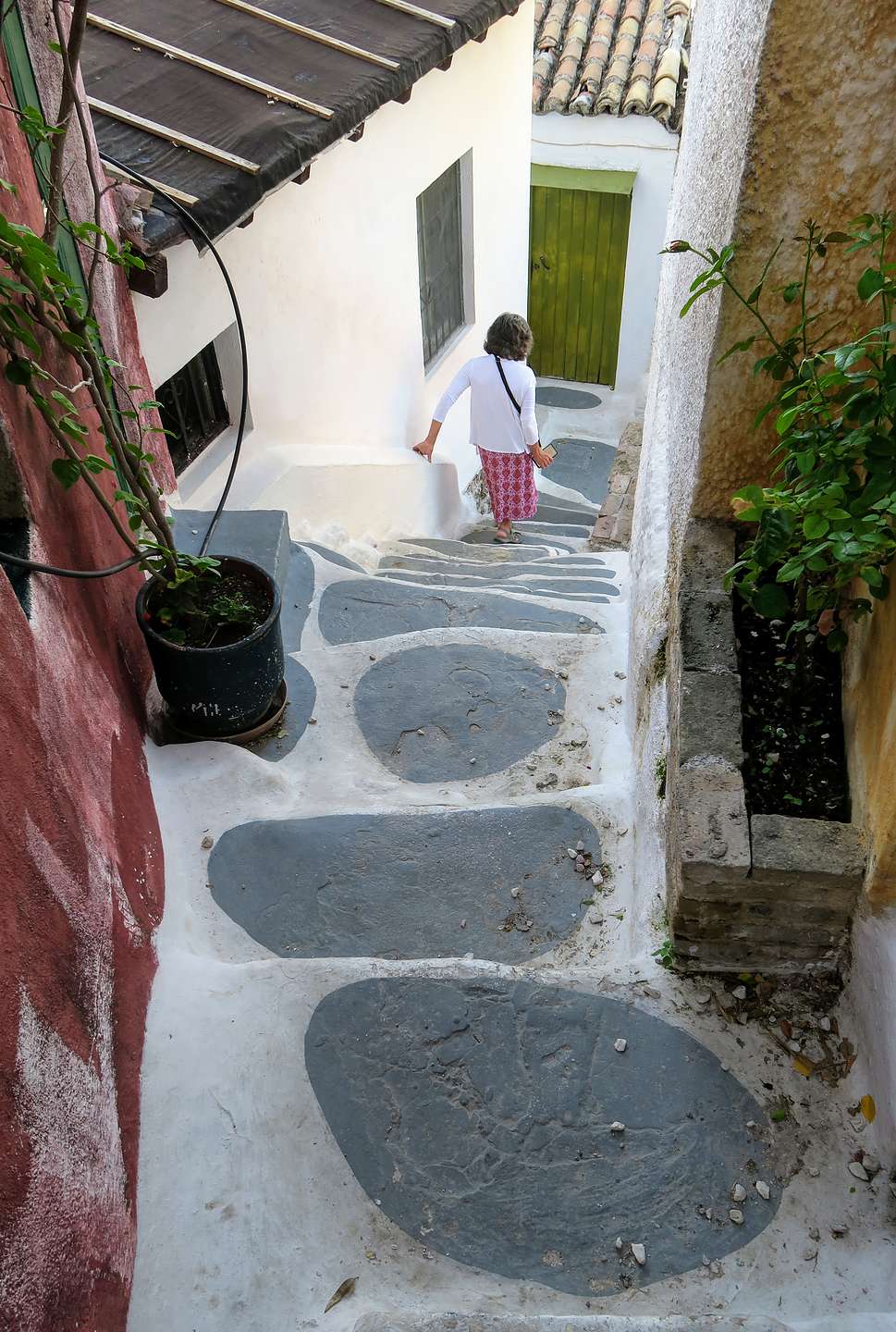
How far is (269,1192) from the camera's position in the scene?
2311 mm

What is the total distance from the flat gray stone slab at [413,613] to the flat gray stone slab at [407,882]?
1.53 meters

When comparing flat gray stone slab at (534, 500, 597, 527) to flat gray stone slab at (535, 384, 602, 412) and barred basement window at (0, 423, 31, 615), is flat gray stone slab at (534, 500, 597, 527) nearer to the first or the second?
flat gray stone slab at (535, 384, 602, 412)

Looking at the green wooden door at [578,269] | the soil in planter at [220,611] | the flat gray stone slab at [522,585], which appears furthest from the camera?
the green wooden door at [578,269]

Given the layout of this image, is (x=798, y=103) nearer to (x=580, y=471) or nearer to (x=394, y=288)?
(x=394, y=288)

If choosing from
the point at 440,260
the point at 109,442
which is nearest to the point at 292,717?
the point at 109,442

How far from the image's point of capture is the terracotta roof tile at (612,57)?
9.50 m

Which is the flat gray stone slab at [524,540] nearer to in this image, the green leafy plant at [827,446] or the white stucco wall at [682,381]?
the white stucco wall at [682,381]

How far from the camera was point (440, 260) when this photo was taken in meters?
7.72

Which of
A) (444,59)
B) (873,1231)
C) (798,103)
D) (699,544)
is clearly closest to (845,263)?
(798,103)

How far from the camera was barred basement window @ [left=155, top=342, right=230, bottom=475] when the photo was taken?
515 cm

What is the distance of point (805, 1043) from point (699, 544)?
135cm

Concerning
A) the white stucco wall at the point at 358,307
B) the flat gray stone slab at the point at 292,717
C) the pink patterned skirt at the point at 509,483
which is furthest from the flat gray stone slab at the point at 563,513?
the flat gray stone slab at the point at 292,717

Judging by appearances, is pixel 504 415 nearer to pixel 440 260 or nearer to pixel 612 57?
pixel 440 260

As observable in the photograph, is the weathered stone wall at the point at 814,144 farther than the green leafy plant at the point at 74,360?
No
